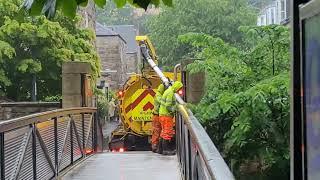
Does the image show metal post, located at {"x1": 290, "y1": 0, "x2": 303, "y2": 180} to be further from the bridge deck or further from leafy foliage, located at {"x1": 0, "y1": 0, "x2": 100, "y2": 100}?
leafy foliage, located at {"x1": 0, "y1": 0, "x2": 100, "y2": 100}

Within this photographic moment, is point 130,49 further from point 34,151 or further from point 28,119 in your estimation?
point 28,119

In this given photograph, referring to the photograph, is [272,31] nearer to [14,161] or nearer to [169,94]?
[14,161]

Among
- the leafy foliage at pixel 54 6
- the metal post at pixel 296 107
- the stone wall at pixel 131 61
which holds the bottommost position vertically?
the metal post at pixel 296 107

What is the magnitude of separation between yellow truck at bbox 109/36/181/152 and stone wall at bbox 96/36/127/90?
39.5 m

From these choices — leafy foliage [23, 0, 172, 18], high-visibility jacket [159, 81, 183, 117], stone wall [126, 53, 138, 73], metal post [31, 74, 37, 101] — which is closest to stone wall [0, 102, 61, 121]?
metal post [31, 74, 37, 101]

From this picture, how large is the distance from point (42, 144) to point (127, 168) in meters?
3.02

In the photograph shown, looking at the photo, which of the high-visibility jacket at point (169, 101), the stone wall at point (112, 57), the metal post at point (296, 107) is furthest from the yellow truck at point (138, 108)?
the stone wall at point (112, 57)

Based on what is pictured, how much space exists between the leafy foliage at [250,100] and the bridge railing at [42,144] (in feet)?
6.60

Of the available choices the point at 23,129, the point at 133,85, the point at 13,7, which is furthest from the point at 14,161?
the point at 13,7

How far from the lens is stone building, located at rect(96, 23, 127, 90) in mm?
58438

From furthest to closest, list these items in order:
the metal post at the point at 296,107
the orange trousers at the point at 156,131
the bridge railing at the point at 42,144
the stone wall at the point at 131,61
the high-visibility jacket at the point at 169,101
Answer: the stone wall at the point at 131,61 < the orange trousers at the point at 156,131 < the high-visibility jacket at the point at 169,101 < the bridge railing at the point at 42,144 < the metal post at the point at 296,107

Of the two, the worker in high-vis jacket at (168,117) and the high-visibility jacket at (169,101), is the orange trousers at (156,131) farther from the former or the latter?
the high-visibility jacket at (169,101)

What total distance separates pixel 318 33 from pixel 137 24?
109 metres

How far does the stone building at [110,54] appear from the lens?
5844 cm
